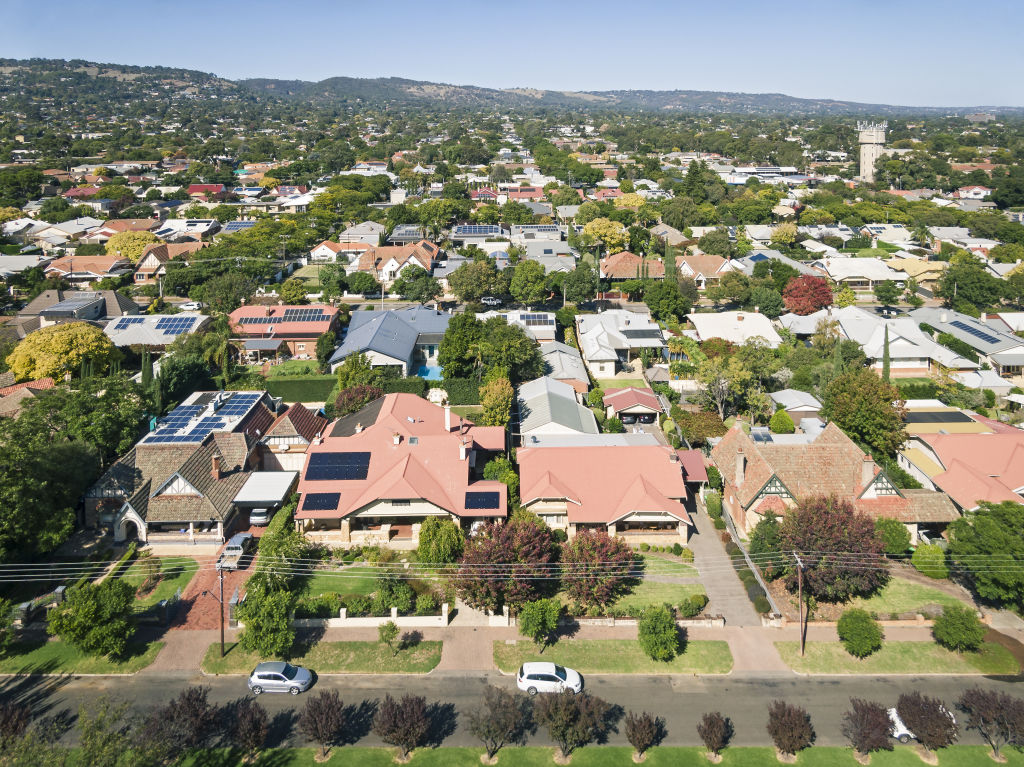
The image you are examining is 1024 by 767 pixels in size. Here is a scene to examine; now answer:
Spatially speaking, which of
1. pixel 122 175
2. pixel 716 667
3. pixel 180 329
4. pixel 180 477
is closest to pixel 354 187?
pixel 122 175

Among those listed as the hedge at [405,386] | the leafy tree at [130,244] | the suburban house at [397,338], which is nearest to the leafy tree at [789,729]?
the hedge at [405,386]

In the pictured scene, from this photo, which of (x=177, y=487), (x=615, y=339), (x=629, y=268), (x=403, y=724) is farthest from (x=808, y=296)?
(x=403, y=724)

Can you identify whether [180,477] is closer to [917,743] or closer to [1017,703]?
[917,743]

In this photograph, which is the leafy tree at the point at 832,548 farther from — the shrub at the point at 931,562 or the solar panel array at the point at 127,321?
the solar panel array at the point at 127,321

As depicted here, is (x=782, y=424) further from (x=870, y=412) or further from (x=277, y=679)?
(x=277, y=679)

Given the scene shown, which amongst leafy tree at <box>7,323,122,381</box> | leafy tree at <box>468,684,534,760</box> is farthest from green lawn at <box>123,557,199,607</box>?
leafy tree at <box>7,323,122,381</box>

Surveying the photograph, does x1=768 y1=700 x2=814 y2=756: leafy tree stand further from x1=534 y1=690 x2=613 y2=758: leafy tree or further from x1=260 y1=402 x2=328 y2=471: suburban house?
x1=260 y1=402 x2=328 y2=471: suburban house
